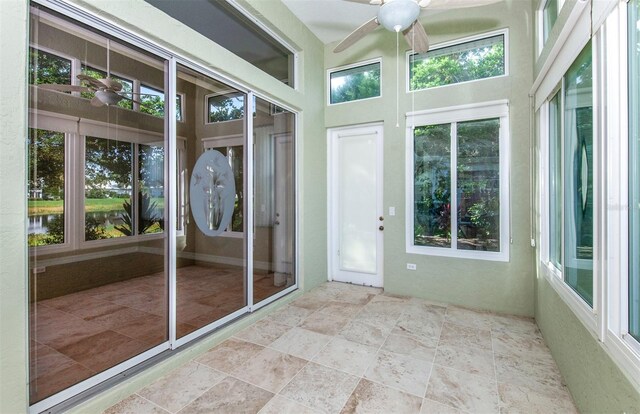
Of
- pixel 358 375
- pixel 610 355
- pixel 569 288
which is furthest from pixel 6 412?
pixel 569 288

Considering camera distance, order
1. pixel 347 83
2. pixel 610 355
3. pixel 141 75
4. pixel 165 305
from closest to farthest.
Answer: pixel 610 355 < pixel 165 305 < pixel 141 75 < pixel 347 83

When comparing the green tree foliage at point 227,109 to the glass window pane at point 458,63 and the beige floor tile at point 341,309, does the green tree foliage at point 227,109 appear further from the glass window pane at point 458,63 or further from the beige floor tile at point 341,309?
the beige floor tile at point 341,309

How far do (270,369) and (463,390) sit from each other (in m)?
1.44

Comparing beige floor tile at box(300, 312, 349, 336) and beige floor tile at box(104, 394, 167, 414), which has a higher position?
beige floor tile at box(300, 312, 349, 336)

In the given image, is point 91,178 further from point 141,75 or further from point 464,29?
point 464,29

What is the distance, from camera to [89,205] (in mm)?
3471

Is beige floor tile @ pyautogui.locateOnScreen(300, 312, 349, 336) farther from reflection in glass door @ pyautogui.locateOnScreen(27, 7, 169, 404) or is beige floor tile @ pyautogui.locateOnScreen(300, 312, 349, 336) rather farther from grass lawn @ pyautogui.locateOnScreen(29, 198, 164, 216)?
grass lawn @ pyautogui.locateOnScreen(29, 198, 164, 216)

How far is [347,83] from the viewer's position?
14.4 ft

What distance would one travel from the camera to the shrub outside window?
3434mm

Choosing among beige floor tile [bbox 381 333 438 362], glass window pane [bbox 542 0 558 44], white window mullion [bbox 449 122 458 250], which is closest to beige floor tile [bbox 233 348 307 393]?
beige floor tile [bbox 381 333 438 362]

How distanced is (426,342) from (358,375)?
0.88m

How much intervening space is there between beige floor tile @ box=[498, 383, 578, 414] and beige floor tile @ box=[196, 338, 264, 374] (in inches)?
75.4

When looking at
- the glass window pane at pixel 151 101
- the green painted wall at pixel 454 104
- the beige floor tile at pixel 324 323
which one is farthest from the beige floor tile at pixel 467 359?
the glass window pane at pixel 151 101

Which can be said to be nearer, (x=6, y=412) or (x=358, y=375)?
(x=6, y=412)
